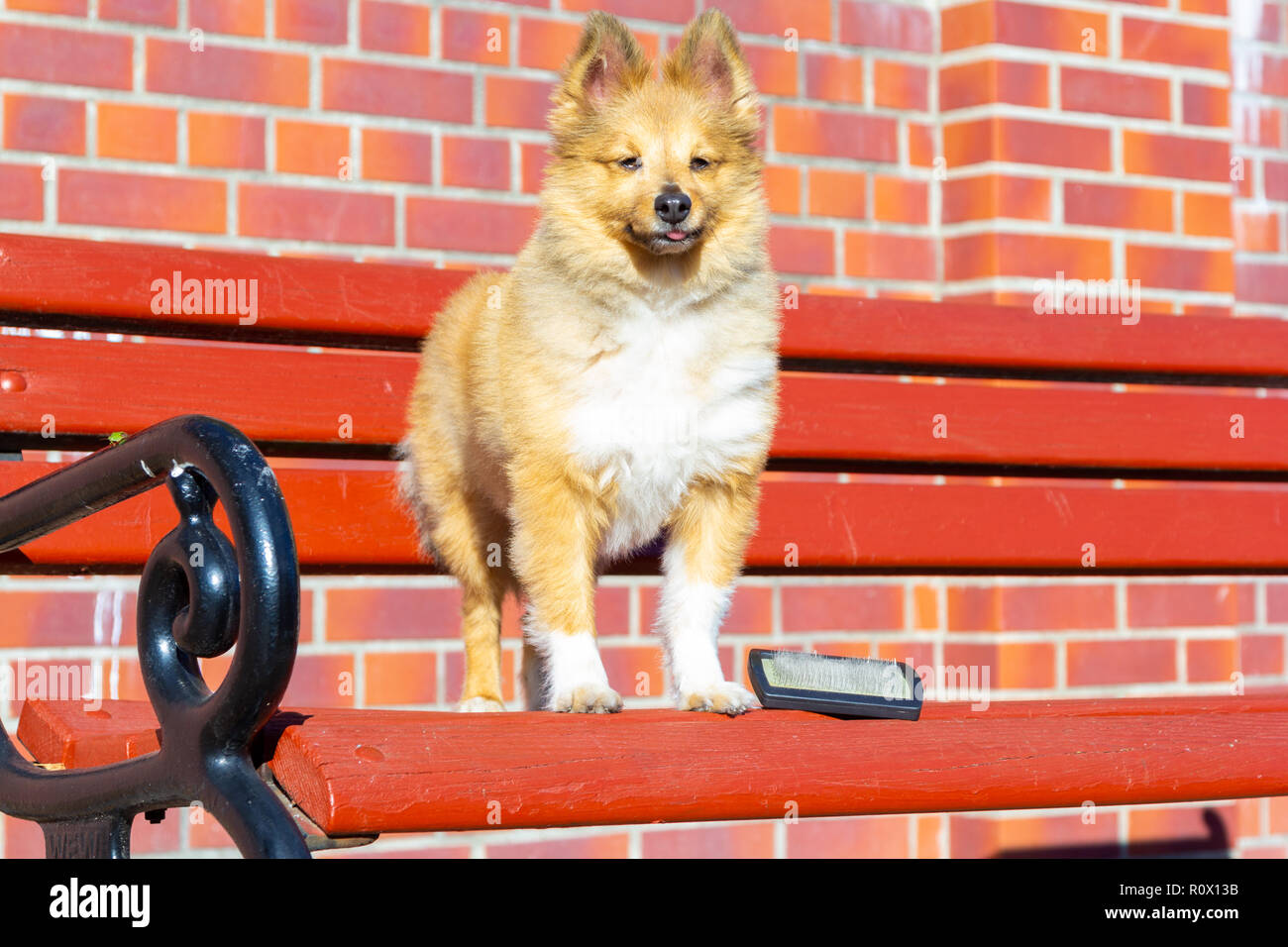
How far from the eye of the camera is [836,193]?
345 cm

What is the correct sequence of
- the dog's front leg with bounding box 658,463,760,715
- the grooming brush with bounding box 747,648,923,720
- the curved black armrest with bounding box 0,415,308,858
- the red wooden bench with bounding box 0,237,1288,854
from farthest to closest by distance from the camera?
1. the dog's front leg with bounding box 658,463,760,715
2. the grooming brush with bounding box 747,648,923,720
3. the red wooden bench with bounding box 0,237,1288,854
4. the curved black armrest with bounding box 0,415,308,858

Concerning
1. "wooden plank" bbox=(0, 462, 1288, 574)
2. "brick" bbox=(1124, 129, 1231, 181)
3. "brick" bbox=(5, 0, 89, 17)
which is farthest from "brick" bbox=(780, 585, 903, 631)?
"brick" bbox=(5, 0, 89, 17)

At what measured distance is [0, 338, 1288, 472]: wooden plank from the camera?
2494 mm

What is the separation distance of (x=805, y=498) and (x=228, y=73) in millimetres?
1445

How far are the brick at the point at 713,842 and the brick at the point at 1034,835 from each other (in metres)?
0.47

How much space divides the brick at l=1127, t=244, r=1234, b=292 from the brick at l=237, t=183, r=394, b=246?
1771mm

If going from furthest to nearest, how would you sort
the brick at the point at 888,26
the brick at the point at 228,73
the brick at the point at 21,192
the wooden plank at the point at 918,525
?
the brick at the point at 888,26, the brick at the point at 228,73, the brick at the point at 21,192, the wooden plank at the point at 918,525

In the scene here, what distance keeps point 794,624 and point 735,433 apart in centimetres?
105

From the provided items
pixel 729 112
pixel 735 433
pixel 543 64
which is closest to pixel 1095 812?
pixel 735 433

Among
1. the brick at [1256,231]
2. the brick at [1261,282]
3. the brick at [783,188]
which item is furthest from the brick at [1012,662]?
the brick at [1256,231]

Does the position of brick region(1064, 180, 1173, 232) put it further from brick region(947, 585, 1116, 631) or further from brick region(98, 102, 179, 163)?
brick region(98, 102, 179, 163)

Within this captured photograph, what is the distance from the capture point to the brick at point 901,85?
3.51m

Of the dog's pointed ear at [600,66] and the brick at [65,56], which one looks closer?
the dog's pointed ear at [600,66]

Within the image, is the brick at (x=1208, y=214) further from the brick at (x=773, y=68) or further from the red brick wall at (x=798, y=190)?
the brick at (x=773, y=68)
